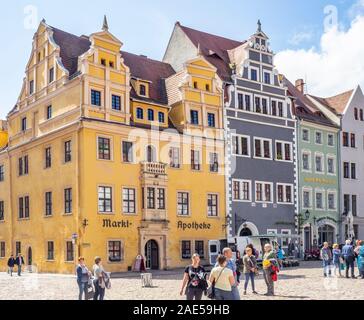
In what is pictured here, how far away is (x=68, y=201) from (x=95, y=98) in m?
6.38

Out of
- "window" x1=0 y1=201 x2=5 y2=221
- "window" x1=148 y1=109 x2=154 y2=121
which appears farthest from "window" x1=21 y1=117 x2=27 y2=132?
"window" x1=148 y1=109 x2=154 y2=121

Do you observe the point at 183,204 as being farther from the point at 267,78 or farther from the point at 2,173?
the point at 2,173

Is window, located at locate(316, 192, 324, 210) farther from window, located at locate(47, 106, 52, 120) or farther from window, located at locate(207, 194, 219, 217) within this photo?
window, located at locate(47, 106, 52, 120)

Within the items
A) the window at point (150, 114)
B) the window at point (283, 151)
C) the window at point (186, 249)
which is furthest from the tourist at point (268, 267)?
the window at point (283, 151)

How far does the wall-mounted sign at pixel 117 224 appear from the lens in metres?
36.2

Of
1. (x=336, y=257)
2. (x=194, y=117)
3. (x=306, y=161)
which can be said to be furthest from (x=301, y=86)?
(x=336, y=257)

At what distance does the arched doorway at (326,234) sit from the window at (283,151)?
6952mm

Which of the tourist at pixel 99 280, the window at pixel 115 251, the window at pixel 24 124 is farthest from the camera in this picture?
the window at pixel 24 124

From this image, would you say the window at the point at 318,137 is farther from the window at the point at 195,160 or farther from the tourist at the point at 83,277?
the tourist at the point at 83,277

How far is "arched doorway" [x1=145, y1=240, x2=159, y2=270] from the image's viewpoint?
38.8 meters

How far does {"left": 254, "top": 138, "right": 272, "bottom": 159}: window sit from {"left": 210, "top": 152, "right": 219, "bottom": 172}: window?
3.74 meters

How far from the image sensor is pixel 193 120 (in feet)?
136

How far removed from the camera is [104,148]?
3694cm
